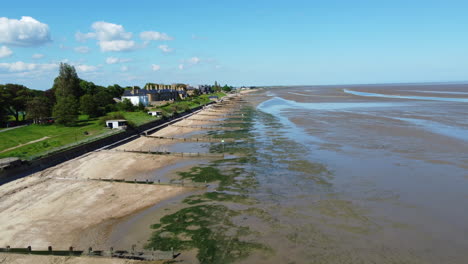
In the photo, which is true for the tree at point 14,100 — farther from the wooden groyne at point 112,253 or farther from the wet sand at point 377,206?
the wet sand at point 377,206

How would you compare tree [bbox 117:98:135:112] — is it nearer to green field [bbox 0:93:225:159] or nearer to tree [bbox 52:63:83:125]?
tree [bbox 52:63:83:125]

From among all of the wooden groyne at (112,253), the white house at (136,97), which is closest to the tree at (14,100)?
the white house at (136,97)

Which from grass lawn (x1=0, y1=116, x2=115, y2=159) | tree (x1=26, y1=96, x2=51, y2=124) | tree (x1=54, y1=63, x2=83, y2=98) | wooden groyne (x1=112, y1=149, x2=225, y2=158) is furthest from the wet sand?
tree (x1=54, y1=63, x2=83, y2=98)

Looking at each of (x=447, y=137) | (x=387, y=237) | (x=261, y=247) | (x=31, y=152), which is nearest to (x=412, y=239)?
(x=387, y=237)

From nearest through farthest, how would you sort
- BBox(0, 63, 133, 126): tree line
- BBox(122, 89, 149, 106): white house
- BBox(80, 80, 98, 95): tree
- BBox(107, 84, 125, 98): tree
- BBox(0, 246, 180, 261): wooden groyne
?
BBox(0, 246, 180, 261): wooden groyne, BBox(0, 63, 133, 126): tree line, BBox(80, 80, 98, 95): tree, BBox(122, 89, 149, 106): white house, BBox(107, 84, 125, 98): tree

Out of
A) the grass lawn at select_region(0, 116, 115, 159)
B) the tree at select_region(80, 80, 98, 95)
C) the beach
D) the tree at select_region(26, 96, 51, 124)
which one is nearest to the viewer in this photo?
the beach

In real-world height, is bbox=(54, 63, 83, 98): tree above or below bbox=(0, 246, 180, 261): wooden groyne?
above

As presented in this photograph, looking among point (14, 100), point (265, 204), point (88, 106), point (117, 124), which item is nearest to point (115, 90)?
point (88, 106)

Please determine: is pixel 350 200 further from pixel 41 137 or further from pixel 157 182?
pixel 41 137

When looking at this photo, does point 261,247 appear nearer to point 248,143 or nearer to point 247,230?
point 247,230
